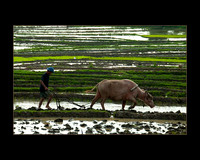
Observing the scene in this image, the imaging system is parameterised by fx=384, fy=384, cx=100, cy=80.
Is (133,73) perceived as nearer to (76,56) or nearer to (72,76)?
(72,76)

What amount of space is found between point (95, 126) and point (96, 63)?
14.1 metres

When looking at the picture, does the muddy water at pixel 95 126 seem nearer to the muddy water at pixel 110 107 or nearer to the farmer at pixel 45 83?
the farmer at pixel 45 83

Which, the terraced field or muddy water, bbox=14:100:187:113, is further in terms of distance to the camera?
the terraced field

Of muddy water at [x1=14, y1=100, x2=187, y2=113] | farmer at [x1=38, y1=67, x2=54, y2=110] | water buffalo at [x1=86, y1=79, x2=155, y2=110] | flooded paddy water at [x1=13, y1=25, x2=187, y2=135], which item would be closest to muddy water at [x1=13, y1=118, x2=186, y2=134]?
flooded paddy water at [x1=13, y1=25, x2=187, y2=135]

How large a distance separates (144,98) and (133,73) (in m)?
7.10

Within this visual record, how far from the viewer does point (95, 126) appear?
11406mm

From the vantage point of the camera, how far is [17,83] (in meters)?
18.0

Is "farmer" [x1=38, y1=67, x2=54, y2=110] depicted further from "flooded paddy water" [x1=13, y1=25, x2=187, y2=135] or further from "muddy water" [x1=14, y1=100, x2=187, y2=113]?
"muddy water" [x1=14, y1=100, x2=187, y2=113]

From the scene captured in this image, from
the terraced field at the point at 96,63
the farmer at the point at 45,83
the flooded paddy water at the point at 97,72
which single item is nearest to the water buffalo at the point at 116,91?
the flooded paddy water at the point at 97,72

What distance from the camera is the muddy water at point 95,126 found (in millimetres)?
10938

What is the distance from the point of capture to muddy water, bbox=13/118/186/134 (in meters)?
10.9

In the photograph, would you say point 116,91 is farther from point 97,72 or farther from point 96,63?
point 96,63

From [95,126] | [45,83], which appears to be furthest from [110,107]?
[95,126]

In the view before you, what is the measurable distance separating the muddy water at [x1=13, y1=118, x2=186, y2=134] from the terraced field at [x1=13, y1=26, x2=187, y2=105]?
340cm
